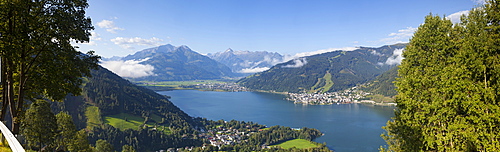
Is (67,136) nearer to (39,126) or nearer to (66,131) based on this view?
(66,131)

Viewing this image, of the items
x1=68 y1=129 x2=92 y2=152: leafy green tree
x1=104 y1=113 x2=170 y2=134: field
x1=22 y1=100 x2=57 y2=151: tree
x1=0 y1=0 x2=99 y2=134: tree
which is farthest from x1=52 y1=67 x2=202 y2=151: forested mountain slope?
x1=0 y1=0 x2=99 y2=134: tree

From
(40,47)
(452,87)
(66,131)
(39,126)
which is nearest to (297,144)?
(66,131)

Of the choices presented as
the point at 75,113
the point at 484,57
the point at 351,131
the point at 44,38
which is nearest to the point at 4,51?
the point at 44,38

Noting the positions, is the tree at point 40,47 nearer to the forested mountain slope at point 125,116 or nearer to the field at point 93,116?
the forested mountain slope at point 125,116

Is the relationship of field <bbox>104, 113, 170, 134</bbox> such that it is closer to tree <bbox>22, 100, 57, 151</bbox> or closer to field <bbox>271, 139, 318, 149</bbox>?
field <bbox>271, 139, 318, 149</bbox>

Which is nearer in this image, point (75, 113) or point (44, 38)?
point (44, 38)

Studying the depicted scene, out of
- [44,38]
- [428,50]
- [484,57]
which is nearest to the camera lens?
[44,38]

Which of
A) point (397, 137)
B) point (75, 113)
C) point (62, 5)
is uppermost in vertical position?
point (62, 5)

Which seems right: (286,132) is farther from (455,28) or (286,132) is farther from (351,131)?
(455,28)
